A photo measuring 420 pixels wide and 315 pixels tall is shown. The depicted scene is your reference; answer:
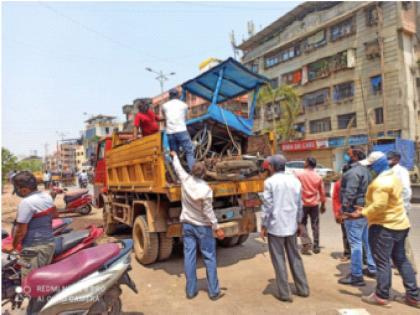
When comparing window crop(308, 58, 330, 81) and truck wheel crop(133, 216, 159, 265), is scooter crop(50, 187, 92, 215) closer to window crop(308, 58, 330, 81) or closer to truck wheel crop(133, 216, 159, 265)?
truck wheel crop(133, 216, 159, 265)

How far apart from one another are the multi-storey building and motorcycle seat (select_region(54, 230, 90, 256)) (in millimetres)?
17229

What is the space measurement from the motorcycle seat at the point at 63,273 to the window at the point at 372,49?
24.5 metres

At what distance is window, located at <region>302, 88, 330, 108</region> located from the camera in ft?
84.8

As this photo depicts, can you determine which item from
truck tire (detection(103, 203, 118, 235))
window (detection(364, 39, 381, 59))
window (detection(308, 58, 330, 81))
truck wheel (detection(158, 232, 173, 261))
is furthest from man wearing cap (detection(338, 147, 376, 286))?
window (detection(308, 58, 330, 81))

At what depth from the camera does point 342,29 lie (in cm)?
2445

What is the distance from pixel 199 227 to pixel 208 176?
1.15m

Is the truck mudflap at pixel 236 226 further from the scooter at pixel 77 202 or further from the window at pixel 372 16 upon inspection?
the window at pixel 372 16

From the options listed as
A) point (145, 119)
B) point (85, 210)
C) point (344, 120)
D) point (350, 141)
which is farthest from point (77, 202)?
point (344, 120)

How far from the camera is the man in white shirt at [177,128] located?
4586 millimetres

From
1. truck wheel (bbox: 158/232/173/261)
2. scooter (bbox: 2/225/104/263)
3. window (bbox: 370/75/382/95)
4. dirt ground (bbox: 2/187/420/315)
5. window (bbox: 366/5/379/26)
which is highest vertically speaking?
window (bbox: 366/5/379/26)

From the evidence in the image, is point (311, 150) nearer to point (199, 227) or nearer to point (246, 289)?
point (246, 289)

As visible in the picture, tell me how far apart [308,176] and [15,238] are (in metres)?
4.39

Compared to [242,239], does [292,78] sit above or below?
above

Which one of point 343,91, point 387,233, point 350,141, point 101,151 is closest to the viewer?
point 387,233
